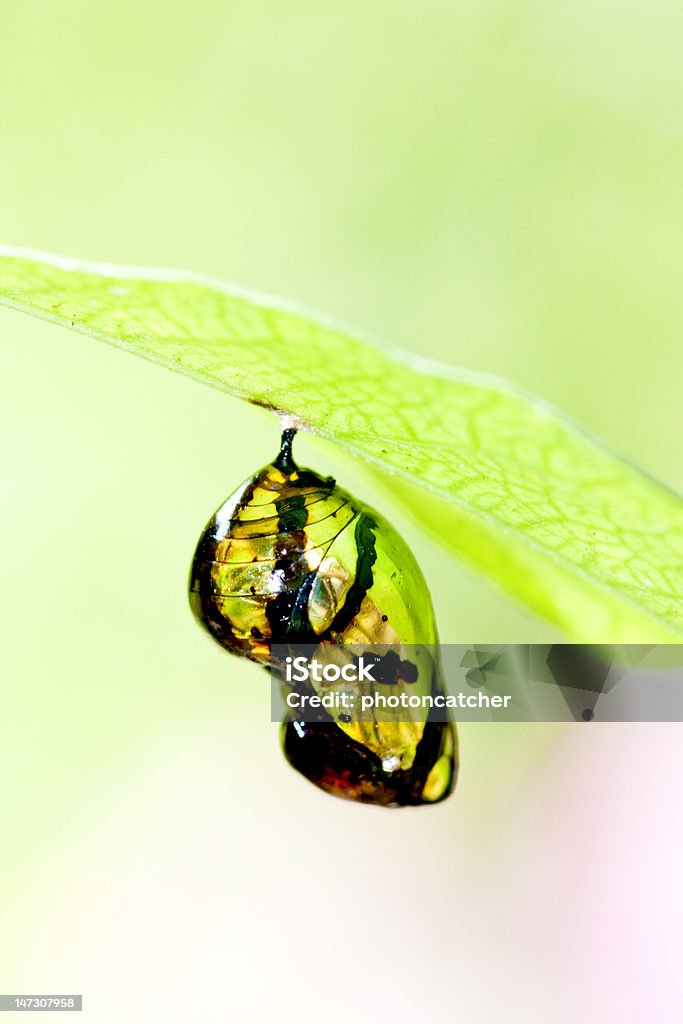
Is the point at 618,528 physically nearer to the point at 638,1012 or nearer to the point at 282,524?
the point at 282,524

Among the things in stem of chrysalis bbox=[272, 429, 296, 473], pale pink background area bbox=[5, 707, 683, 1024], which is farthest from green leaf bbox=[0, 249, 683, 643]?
pale pink background area bbox=[5, 707, 683, 1024]

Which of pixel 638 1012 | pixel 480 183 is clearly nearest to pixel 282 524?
pixel 638 1012

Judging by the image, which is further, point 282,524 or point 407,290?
point 407,290

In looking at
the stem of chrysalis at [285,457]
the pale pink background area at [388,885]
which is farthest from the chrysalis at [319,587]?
the pale pink background area at [388,885]

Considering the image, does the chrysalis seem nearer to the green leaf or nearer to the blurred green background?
the green leaf

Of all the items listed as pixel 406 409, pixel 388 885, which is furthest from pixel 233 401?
pixel 406 409

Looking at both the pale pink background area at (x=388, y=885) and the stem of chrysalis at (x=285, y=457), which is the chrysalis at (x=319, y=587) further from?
the pale pink background area at (x=388, y=885)
